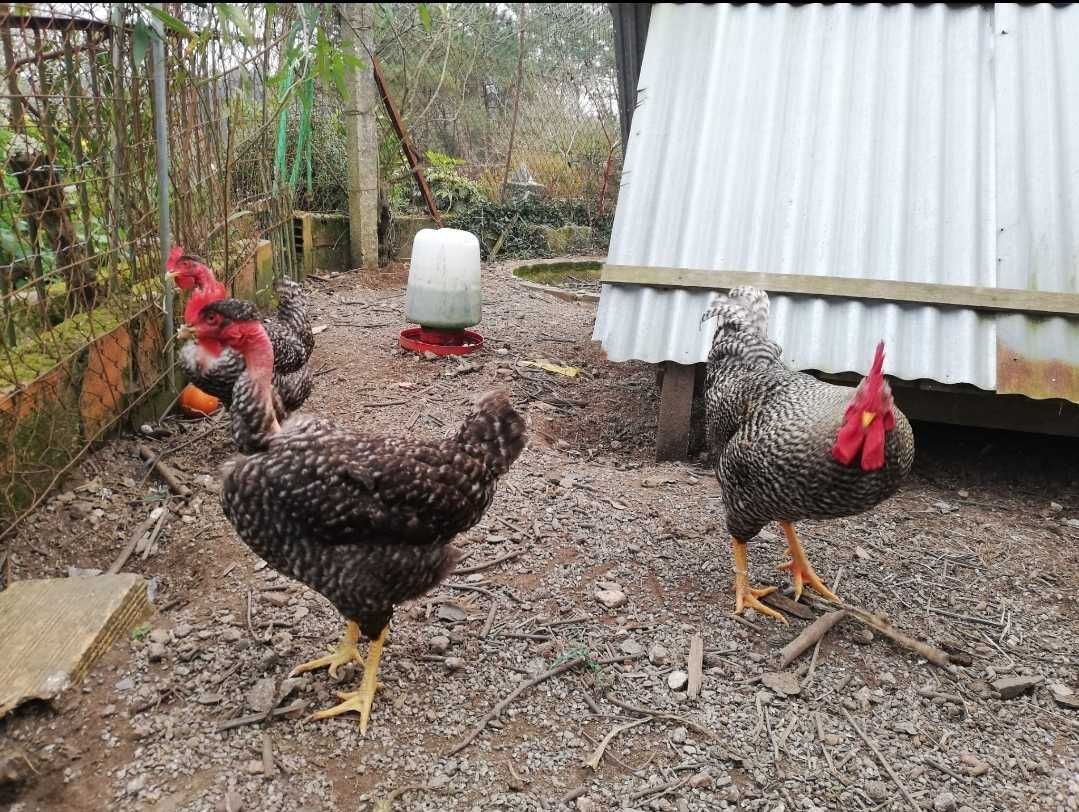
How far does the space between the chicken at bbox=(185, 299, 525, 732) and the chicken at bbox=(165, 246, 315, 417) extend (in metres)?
0.90

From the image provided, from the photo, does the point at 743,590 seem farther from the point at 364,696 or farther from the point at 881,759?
the point at 364,696

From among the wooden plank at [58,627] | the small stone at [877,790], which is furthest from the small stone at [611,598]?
the wooden plank at [58,627]

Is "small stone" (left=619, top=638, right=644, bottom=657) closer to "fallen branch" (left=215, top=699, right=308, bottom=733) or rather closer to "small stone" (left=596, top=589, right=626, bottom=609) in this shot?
"small stone" (left=596, top=589, right=626, bottom=609)

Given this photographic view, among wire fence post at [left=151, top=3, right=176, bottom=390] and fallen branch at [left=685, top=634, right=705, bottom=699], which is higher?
wire fence post at [left=151, top=3, right=176, bottom=390]

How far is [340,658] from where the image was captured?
2.96 meters

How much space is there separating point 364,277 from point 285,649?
6.86m

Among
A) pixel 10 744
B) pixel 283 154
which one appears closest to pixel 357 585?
pixel 10 744

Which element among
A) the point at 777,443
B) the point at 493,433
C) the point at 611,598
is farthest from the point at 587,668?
the point at 777,443

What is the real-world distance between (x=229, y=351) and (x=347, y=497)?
1.89 m

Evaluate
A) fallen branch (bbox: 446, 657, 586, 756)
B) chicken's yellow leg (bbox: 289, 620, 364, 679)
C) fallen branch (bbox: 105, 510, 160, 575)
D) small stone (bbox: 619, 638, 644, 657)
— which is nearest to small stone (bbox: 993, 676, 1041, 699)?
small stone (bbox: 619, 638, 644, 657)

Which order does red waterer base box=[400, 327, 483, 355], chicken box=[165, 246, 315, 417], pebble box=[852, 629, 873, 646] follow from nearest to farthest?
pebble box=[852, 629, 873, 646]
chicken box=[165, 246, 315, 417]
red waterer base box=[400, 327, 483, 355]

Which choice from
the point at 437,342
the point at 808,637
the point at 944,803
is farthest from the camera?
the point at 437,342

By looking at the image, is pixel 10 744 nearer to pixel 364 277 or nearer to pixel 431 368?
pixel 431 368

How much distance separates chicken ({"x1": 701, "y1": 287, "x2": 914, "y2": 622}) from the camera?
2.83 metres
